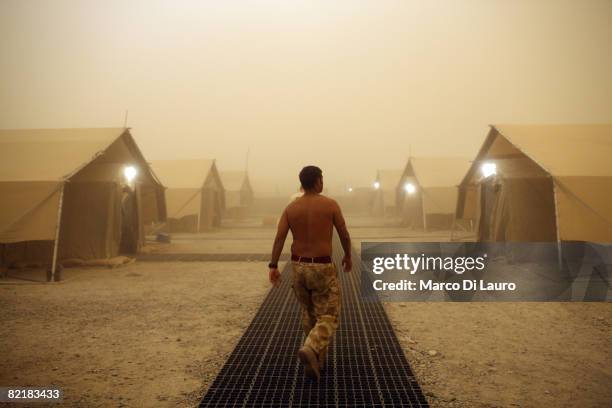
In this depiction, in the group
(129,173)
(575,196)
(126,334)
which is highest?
(129,173)

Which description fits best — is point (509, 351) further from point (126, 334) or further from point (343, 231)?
point (126, 334)

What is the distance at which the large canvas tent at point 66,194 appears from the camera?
27.7 ft

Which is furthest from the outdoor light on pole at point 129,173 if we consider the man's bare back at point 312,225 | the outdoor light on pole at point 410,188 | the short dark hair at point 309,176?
the outdoor light on pole at point 410,188

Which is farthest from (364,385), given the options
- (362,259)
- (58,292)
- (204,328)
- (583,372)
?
(362,259)

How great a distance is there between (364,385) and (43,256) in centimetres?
987

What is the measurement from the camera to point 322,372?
3791mm

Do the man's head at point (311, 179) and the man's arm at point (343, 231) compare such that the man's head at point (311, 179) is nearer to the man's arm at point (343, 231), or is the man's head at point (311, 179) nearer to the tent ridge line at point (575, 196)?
the man's arm at point (343, 231)

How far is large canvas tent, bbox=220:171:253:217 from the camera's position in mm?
31555

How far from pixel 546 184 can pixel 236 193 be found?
84.4ft

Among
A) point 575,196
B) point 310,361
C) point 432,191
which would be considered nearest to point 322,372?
point 310,361

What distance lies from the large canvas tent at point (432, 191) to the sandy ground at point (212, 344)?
14.8m

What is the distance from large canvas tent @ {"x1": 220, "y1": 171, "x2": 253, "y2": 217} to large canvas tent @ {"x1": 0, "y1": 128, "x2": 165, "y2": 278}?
18.2 meters

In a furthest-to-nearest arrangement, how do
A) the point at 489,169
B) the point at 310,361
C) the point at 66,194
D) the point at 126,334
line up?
the point at 489,169
the point at 66,194
the point at 126,334
the point at 310,361

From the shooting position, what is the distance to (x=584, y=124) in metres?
12.2
